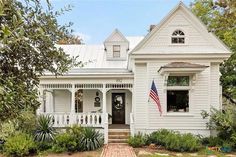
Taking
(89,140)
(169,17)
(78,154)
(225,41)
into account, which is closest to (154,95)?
(89,140)

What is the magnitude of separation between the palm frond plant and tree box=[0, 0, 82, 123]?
11.5m

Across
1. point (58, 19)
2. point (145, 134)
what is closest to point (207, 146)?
point (145, 134)

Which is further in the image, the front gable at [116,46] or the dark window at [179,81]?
the front gable at [116,46]

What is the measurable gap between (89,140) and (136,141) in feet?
7.60

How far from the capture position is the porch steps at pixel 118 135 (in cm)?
1623

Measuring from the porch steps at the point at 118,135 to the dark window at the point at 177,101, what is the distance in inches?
105

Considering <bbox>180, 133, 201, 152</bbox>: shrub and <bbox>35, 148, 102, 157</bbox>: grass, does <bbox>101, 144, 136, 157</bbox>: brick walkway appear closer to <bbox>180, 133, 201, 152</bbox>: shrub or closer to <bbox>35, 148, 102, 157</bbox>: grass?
<bbox>35, 148, 102, 157</bbox>: grass

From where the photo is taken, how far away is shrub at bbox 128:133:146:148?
15125 mm

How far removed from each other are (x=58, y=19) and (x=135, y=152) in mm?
10376

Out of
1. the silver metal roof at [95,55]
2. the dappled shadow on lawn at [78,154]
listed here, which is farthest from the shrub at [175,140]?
the silver metal roof at [95,55]

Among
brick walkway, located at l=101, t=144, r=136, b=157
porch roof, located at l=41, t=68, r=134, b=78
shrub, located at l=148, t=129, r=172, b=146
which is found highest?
porch roof, located at l=41, t=68, r=134, b=78

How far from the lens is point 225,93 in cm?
2395

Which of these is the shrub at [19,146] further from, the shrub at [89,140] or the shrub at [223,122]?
the shrub at [223,122]

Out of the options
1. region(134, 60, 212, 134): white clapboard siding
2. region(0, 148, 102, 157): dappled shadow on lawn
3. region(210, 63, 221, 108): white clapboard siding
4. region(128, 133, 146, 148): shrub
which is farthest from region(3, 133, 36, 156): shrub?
region(210, 63, 221, 108): white clapboard siding
